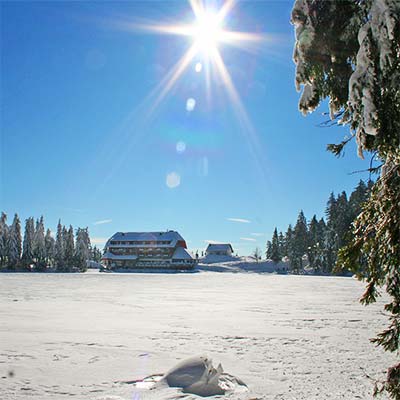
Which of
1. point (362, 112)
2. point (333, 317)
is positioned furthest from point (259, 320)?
point (362, 112)

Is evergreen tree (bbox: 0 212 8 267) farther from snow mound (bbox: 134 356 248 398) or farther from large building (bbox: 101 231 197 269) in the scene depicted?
snow mound (bbox: 134 356 248 398)

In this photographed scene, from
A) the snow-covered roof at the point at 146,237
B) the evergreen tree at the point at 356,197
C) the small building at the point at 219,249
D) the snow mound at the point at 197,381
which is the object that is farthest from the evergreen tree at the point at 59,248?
the snow mound at the point at 197,381

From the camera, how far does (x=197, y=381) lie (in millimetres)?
6578

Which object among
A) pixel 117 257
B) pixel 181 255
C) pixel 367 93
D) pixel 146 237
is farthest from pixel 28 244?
pixel 367 93

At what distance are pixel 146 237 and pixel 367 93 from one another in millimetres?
83611

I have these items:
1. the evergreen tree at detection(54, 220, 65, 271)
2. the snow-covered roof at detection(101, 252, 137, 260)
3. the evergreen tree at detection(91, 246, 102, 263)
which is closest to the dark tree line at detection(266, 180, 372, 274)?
the snow-covered roof at detection(101, 252, 137, 260)

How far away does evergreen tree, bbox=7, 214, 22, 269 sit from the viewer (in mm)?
77000

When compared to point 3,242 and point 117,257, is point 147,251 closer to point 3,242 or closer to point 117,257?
point 117,257

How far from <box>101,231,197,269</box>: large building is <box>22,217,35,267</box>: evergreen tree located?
54.4ft

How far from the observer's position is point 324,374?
728 cm

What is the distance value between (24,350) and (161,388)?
4.57m

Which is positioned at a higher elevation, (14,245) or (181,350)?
(14,245)

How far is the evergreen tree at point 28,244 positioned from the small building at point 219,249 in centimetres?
5806

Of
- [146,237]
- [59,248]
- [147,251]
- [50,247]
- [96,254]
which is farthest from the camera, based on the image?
[96,254]
